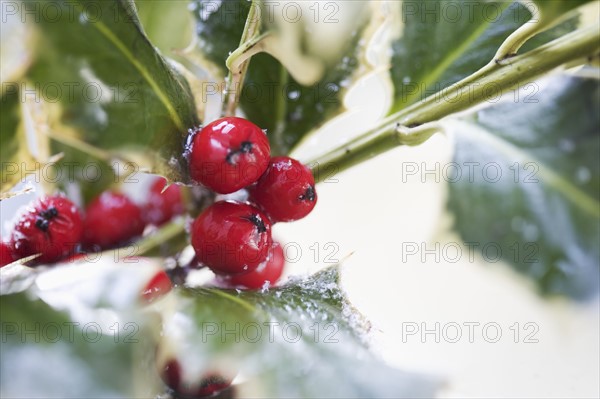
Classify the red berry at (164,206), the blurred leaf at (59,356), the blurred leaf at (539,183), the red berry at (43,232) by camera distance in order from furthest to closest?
the blurred leaf at (539,183) → the red berry at (164,206) → the red berry at (43,232) → the blurred leaf at (59,356)

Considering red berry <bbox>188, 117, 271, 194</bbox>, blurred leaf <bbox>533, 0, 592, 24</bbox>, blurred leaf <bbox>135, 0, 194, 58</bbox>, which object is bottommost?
red berry <bbox>188, 117, 271, 194</bbox>

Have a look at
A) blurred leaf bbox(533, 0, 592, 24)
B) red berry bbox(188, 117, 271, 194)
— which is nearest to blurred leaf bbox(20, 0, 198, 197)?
red berry bbox(188, 117, 271, 194)

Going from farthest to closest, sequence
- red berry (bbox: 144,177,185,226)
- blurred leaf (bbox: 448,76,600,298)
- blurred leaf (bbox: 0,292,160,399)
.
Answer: blurred leaf (bbox: 448,76,600,298)
red berry (bbox: 144,177,185,226)
blurred leaf (bbox: 0,292,160,399)

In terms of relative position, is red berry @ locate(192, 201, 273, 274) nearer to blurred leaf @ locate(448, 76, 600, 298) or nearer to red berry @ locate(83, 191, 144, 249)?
red berry @ locate(83, 191, 144, 249)

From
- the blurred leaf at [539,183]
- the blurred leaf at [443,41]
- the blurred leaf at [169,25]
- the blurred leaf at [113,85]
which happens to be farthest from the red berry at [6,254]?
the blurred leaf at [539,183]

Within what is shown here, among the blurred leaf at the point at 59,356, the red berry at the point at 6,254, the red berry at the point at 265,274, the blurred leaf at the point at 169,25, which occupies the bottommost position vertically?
the blurred leaf at the point at 59,356

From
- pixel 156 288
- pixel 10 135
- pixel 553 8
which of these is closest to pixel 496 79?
pixel 553 8

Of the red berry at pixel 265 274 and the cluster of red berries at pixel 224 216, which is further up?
the cluster of red berries at pixel 224 216

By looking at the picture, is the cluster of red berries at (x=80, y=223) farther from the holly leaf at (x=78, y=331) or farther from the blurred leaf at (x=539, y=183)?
the blurred leaf at (x=539, y=183)
